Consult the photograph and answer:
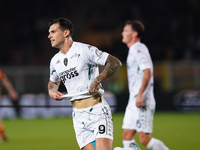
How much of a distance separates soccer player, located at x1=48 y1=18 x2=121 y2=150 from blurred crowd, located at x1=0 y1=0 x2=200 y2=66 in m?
15.3

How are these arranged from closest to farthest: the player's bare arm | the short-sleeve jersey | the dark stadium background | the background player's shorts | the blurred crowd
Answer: the background player's shorts → the short-sleeve jersey → the player's bare arm → the dark stadium background → the blurred crowd

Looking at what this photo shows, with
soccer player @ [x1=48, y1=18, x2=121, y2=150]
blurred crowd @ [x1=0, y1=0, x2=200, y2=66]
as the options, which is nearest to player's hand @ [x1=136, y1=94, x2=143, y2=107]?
soccer player @ [x1=48, y1=18, x2=121, y2=150]

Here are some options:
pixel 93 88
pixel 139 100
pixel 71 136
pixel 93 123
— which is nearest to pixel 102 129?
pixel 93 123

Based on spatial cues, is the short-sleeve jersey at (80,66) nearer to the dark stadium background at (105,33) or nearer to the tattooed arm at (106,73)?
the tattooed arm at (106,73)

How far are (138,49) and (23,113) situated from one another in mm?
10847

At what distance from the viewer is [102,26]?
23766mm

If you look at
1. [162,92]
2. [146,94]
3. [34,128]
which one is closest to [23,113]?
[34,128]

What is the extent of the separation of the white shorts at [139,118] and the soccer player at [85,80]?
142cm

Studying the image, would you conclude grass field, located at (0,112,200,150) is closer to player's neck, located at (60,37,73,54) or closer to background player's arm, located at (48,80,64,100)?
background player's arm, located at (48,80,64,100)

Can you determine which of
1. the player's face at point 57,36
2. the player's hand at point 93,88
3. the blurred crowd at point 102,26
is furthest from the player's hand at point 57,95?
the blurred crowd at point 102,26

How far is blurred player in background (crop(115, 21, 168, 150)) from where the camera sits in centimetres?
561

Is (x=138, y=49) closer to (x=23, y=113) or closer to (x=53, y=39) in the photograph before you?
(x=53, y=39)

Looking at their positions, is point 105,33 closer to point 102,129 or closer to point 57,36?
point 57,36

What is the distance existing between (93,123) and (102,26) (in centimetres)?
1983
